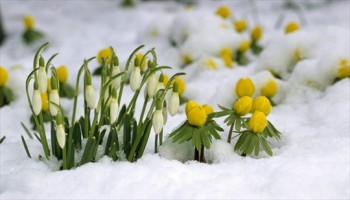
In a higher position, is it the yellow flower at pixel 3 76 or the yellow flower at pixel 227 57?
the yellow flower at pixel 3 76

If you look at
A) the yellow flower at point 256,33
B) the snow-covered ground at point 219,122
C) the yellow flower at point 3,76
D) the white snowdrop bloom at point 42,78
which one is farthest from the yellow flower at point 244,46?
the white snowdrop bloom at point 42,78

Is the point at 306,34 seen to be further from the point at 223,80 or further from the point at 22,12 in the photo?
the point at 22,12

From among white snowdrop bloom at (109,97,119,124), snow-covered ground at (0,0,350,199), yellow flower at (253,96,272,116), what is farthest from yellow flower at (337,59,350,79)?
white snowdrop bloom at (109,97,119,124)

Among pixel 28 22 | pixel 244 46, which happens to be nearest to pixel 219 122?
pixel 244 46

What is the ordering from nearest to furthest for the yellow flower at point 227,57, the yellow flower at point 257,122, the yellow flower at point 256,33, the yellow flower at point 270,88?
the yellow flower at point 257,122
the yellow flower at point 270,88
the yellow flower at point 227,57
the yellow flower at point 256,33

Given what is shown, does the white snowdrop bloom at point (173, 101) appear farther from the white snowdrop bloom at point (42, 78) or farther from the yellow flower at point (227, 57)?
the yellow flower at point (227, 57)

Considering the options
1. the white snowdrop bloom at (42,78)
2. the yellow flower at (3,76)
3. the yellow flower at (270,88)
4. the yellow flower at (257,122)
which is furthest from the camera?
the yellow flower at (3,76)
